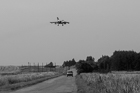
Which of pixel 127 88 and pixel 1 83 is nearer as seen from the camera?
pixel 127 88

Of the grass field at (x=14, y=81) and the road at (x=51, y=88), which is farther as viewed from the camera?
the grass field at (x=14, y=81)

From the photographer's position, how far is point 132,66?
4444 inches

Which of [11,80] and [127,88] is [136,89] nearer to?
[127,88]

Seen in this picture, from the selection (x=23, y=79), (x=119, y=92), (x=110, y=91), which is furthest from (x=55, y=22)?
(x=23, y=79)

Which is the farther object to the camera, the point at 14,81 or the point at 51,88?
the point at 14,81

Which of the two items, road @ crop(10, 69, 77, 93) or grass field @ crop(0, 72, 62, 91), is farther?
grass field @ crop(0, 72, 62, 91)

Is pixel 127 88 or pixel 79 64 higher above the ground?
pixel 79 64

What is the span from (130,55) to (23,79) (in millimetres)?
68227

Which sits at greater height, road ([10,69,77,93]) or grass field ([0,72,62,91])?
grass field ([0,72,62,91])

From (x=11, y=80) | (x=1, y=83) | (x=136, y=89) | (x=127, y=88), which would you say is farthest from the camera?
(x=11, y=80)

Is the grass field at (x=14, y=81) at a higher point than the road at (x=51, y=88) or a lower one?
Result: higher

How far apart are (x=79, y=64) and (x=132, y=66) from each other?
38178 millimetres

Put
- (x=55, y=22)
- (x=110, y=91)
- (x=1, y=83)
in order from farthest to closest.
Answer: (x=1, y=83) → (x=55, y=22) → (x=110, y=91)

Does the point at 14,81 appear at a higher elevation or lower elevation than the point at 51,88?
higher
